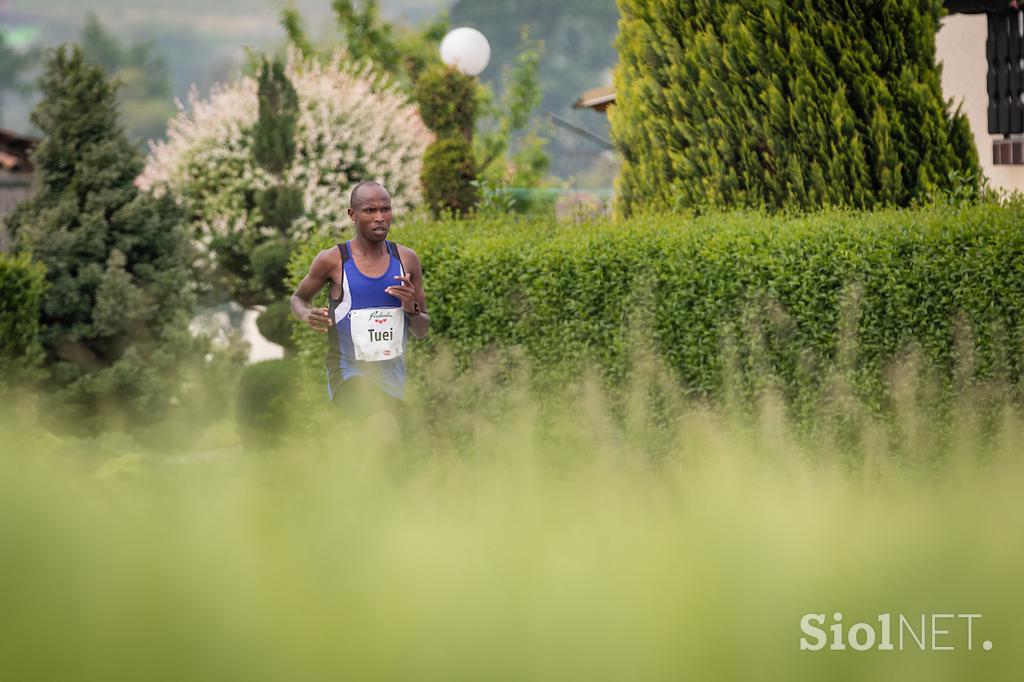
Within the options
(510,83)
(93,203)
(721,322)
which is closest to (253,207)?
(93,203)

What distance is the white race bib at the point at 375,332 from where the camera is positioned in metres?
6.05

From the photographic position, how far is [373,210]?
232 inches

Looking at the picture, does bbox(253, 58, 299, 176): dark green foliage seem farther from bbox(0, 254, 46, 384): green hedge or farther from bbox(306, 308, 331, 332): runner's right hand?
bbox(306, 308, 331, 332): runner's right hand

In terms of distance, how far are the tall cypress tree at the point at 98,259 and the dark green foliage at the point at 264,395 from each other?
0.70 metres

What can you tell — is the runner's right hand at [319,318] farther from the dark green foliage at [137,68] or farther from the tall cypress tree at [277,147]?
the dark green foliage at [137,68]

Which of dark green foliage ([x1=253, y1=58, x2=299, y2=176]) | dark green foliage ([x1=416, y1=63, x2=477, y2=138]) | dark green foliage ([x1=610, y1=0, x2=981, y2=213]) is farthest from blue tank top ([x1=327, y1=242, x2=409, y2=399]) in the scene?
dark green foliage ([x1=253, y1=58, x2=299, y2=176])

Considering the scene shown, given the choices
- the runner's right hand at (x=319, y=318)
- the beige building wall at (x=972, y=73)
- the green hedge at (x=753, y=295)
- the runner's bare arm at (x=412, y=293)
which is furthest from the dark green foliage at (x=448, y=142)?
the runner's right hand at (x=319, y=318)

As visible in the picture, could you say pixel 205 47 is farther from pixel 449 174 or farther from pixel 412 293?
pixel 412 293

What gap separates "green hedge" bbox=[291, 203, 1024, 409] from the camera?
23.0ft

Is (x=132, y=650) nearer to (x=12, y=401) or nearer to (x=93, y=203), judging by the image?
(x=12, y=401)

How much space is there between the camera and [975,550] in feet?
4.14

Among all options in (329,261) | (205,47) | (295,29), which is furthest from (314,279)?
(205,47)

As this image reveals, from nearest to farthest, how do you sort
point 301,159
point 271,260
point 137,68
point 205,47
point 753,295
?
point 753,295
point 271,260
point 301,159
point 137,68
point 205,47

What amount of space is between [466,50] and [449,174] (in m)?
3.05
